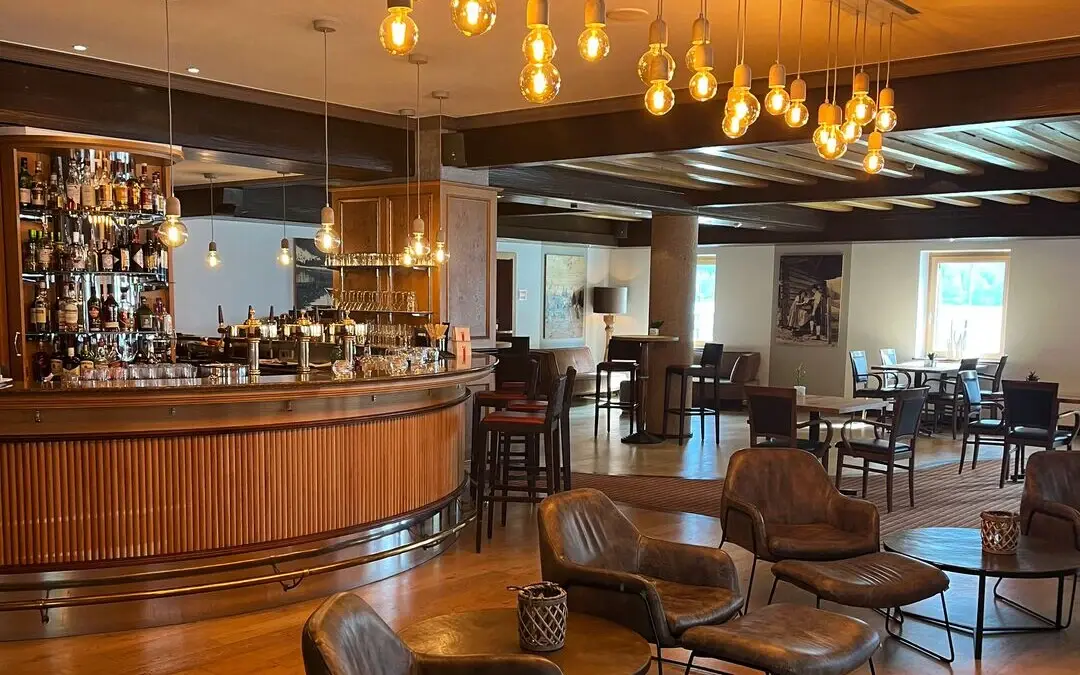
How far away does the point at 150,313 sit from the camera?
7465 millimetres

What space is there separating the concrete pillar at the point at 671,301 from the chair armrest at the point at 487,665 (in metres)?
8.59

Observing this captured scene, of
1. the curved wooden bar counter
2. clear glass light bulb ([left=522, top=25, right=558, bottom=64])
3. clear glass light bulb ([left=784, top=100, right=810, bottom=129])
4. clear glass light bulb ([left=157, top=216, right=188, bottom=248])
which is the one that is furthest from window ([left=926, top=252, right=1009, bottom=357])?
clear glass light bulb ([left=522, top=25, right=558, bottom=64])

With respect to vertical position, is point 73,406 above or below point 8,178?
below

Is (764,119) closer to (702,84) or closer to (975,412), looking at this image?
(702,84)

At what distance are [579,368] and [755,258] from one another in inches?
136

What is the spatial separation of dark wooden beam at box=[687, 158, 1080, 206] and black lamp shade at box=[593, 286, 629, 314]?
213 inches

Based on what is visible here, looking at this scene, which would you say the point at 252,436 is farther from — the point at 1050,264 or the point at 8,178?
the point at 1050,264

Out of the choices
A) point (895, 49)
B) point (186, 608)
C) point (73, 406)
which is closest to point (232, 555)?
point (186, 608)

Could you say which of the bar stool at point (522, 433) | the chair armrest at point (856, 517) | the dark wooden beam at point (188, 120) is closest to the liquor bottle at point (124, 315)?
the dark wooden beam at point (188, 120)

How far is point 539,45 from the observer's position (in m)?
3.16

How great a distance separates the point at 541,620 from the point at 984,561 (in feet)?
8.69

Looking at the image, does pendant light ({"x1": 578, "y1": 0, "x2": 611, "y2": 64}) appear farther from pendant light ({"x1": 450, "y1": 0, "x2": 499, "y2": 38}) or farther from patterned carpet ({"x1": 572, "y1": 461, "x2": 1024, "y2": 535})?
patterned carpet ({"x1": 572, "y1": 461, "x2": 1024, "y2": 535})

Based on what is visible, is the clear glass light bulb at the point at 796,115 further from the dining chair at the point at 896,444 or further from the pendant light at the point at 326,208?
the dining chair at the point at 896,444

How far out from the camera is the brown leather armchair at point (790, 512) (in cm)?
473
